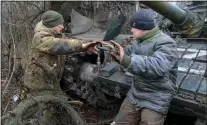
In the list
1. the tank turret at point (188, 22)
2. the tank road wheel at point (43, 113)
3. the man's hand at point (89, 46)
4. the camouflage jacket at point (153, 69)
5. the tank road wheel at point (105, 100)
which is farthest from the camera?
the tank road wheel at point (105, 100)

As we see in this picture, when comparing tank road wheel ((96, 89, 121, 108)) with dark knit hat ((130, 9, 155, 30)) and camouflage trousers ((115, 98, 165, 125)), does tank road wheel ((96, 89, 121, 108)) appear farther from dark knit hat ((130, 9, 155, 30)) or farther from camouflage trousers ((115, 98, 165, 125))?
dark knit hat ((130, 9, 155, 30))

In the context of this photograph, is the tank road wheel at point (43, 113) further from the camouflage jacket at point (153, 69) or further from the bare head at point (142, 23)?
the bare head at point (142, 23)

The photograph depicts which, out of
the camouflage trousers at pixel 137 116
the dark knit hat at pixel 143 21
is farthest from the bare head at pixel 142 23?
the camouflage trousers at pixel 137 116

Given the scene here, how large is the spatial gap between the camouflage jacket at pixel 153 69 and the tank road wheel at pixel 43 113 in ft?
3.47

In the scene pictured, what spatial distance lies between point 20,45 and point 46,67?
3.64m

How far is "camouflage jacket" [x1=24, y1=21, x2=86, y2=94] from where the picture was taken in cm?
432

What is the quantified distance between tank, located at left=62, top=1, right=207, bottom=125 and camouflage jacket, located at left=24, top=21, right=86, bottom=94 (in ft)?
2.96

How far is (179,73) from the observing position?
4.74 meters

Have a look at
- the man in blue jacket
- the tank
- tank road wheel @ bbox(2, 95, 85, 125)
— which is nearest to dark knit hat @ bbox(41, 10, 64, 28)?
tank road wheel @ bbox(2, 95, 85, 125)

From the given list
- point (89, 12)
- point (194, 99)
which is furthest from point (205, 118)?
point (89, 12)

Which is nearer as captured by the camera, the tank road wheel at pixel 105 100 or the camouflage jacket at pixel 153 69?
the camouflage jacket at pixel 153 69

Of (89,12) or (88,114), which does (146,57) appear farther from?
(89,12)

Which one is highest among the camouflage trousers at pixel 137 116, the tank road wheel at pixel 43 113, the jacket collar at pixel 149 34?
the jacket collar at pixel 149 34

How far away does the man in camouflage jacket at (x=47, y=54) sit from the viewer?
4324mm
